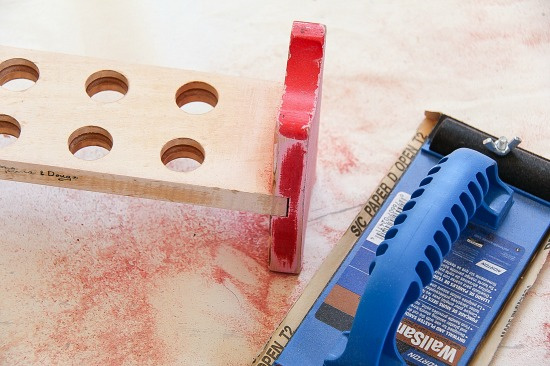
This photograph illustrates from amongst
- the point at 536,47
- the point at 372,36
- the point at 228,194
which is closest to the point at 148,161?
the point at 228,194

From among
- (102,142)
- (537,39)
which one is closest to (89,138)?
(102,142)

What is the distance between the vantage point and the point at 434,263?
2.95ft

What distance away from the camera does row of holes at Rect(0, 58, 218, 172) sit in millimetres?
1041

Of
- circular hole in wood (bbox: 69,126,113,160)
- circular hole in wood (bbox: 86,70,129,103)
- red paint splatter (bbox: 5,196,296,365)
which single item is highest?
circular hole in wood (bbox: 86,70,129,103)

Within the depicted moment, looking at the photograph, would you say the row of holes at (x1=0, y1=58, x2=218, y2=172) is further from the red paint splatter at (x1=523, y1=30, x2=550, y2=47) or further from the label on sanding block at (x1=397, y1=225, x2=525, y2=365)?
the red paint splatter at (x1=523, y1=30, x2=550, y2=47)

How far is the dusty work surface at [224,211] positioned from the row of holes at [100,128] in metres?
0.03

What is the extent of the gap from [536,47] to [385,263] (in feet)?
2.19

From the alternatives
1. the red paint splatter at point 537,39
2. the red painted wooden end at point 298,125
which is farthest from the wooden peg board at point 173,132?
the red paint splatter at point 537,39

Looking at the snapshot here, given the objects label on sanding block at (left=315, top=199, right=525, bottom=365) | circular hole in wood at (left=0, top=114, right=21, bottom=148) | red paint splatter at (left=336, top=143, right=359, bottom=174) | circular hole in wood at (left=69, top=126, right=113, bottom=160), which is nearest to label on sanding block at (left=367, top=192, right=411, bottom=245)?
label on sanding block at (left=315, top=199, right=525, bottom=365)

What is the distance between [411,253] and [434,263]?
1.9 inches

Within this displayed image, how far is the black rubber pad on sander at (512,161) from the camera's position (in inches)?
43.6

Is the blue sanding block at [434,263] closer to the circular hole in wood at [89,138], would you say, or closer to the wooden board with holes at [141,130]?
the wooden board with holes at [141,130]

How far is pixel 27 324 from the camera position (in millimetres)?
1028

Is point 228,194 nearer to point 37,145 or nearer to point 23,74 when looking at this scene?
point 37,145
